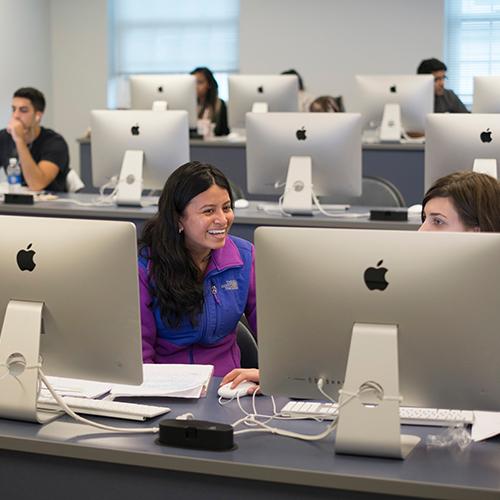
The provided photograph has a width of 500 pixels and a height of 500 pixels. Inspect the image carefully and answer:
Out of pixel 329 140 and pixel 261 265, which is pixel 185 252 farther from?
pixel 329 140

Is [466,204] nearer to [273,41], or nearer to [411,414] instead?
[411,414]

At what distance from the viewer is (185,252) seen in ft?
8.75

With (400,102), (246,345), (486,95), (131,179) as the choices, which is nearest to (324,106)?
(400,102)

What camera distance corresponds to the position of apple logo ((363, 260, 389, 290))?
1.80m

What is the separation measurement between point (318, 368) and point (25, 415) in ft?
1.91

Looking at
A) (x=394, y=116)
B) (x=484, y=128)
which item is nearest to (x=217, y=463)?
(x=484, y=128)

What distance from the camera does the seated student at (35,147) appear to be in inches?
202

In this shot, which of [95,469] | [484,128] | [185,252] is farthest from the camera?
[484,128]

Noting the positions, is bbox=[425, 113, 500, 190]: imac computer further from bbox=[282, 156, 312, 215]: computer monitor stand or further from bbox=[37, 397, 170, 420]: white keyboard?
bbox=[37, 397, 170, 420]: white keyboard

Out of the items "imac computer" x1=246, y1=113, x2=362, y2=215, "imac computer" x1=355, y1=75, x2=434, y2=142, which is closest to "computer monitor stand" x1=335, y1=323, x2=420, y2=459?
"imac computer" x1=246, y1=113, x2=362, y2=215

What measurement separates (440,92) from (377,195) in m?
2.95

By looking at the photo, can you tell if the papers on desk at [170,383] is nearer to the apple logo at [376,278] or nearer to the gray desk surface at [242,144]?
the apple logo at [376,278]

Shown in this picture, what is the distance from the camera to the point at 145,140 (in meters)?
4.40

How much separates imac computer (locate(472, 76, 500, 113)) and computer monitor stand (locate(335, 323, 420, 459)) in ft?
12.6
